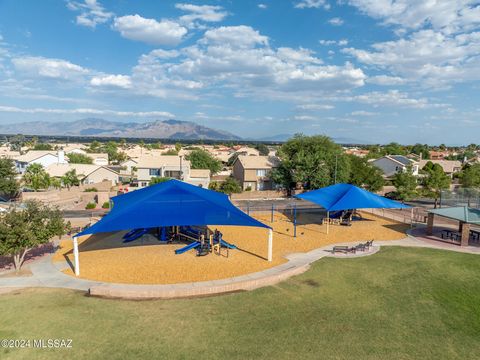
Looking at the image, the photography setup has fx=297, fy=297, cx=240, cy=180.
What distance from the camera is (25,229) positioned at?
655 inches

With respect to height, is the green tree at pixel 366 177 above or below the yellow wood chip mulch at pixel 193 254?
above

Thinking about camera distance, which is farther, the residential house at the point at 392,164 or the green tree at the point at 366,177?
the residential house at the point at 392,164

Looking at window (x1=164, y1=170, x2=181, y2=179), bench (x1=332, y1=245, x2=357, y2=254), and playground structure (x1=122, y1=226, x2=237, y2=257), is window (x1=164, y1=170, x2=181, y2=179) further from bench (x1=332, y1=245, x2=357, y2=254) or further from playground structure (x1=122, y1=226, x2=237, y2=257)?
bench (x1=332, y1=245, x2=357, y2=254)

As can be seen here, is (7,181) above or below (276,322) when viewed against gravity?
above

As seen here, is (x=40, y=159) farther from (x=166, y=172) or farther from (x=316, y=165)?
(x=316, y=165)

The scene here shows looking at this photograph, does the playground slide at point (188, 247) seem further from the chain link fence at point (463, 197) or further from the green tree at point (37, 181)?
the green tree at point (37, 181)

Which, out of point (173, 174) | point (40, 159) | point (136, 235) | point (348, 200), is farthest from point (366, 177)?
point (40, 159)

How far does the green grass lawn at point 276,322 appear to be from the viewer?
10711 millimetres

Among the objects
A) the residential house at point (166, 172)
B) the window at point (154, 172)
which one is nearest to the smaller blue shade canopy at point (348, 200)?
the residential house at point (166, 172)

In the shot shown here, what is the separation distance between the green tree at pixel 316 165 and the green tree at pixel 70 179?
39078 mm

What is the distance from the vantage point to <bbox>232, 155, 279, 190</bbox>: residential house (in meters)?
59.3

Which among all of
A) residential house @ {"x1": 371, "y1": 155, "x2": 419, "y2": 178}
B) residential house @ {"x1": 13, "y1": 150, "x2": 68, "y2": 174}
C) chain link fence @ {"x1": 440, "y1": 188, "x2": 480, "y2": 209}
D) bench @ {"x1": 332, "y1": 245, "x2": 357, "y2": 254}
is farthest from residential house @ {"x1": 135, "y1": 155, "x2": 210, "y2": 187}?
residential house @ {"x1": 371, "y1": 155, "x2": 419, "y2": 178}

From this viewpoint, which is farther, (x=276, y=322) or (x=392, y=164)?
(x=392, y=164)

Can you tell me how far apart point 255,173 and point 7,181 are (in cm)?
4094
